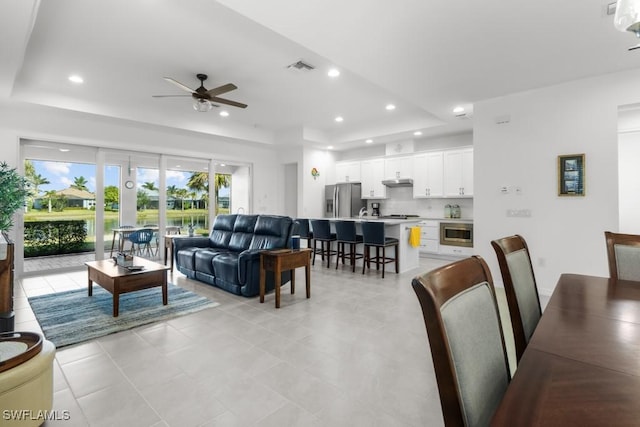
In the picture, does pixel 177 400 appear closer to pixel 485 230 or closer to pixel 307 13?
pixel 307 13

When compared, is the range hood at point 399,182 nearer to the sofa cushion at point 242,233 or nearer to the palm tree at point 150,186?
the sofa cushion at point 242,233

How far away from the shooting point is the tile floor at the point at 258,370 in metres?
1.85

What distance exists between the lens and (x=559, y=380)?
0.80 m

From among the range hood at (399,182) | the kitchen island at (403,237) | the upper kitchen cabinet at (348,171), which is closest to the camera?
the kitchen island at (403,237)

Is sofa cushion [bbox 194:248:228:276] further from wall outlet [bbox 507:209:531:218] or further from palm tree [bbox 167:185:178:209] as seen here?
wall outlet [bbox 507:209:531:218]

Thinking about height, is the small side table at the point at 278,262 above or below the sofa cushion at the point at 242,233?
below

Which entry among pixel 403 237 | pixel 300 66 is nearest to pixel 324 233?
pixel 403 237

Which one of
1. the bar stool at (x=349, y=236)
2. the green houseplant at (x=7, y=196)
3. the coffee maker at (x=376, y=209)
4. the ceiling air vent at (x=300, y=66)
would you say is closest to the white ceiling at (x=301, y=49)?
the ceiling air vent at (x=300, y=66)

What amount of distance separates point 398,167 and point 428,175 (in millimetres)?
795

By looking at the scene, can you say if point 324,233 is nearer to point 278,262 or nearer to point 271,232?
point 271,232

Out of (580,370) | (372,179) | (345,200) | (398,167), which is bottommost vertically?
(580,370)

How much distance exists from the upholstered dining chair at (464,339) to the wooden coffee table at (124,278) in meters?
3.50

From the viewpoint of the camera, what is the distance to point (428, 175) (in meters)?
7.25

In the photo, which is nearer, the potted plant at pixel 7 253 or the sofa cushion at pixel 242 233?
the potted plant at pixel 7 253
